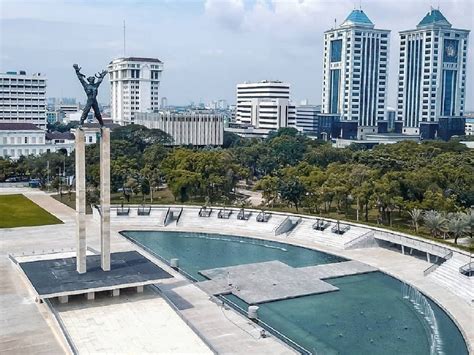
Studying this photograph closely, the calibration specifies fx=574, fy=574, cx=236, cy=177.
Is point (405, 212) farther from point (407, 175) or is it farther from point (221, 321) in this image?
point (221, 321)

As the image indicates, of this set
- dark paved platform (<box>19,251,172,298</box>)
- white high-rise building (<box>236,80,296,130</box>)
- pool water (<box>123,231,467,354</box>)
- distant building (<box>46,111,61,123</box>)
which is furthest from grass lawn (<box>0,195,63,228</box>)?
distant building (<box>46,111,61,123</box>)

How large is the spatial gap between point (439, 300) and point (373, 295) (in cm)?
343

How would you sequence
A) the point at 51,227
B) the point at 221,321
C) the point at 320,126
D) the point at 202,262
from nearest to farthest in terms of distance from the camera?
1. the point at 221,321
2. the point at 202,262
3. the point at 51,227
4. the point at 320,126

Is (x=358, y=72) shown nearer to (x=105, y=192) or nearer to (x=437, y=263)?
(x=437, y=263)

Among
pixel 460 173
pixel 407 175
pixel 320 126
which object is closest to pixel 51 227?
pixel 407 175

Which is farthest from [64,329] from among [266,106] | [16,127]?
[266,106]

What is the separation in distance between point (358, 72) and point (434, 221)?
82.3 metres

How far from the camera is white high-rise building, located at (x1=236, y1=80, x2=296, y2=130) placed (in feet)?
418

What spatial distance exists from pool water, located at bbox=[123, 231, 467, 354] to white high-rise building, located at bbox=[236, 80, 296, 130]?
8974 cm

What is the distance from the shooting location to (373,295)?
31469 mm

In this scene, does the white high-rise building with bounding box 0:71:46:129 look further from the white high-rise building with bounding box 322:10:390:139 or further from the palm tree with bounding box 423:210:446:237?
the palm tree with bounding box 423:210:446:237

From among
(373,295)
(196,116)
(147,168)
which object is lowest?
(373,295)

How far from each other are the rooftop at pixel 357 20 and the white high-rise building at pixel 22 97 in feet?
219

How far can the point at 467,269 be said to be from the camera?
3259cm
